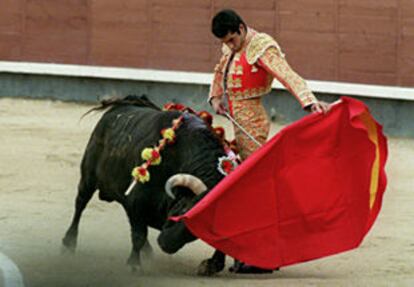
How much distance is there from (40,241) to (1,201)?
1.32 meters

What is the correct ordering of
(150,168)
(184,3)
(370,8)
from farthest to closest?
(184,3) → (370,8) → (150,168)

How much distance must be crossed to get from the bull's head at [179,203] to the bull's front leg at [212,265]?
0.22 meters

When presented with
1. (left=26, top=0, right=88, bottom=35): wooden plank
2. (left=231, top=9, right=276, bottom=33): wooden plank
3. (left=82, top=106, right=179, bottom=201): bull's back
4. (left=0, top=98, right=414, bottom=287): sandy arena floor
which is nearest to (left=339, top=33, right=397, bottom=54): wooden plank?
(left=231, top=9, right=276, bottom=33): wooden plank

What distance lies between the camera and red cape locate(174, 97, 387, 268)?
234 inches

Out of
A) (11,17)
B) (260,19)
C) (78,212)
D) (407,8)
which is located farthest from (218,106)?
(11,17)

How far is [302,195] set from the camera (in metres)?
6.09

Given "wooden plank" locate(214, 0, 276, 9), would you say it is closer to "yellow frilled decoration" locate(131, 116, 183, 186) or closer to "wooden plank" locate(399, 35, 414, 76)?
"wooden plank" locate(399, 35, 414, 76)

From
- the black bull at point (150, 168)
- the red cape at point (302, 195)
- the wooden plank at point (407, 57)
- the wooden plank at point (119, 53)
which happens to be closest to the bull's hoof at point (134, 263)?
the black bull at point (150, 168)

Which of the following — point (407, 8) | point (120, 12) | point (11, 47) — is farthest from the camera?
point (11, 47)

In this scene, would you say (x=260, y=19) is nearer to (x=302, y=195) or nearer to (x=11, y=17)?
(x=11, y=17)

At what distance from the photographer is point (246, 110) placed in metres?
6.33

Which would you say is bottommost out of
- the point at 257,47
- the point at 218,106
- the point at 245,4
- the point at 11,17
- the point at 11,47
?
the point at 11,47

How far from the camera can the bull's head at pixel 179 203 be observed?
599cm

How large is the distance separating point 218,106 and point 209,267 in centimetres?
75
